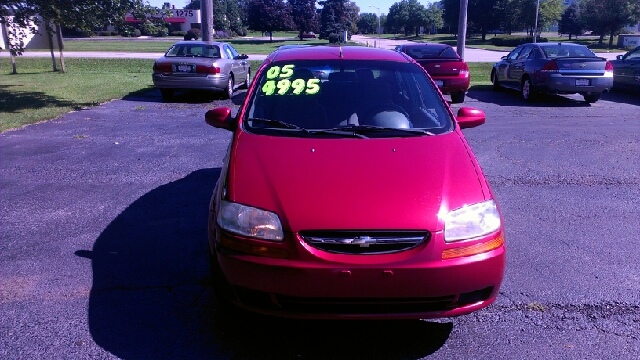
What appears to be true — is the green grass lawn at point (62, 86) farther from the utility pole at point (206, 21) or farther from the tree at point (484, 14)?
the tree at point (484, 14)

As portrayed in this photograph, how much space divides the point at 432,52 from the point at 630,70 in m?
5.50

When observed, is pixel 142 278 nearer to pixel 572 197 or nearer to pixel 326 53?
pixel 326 53

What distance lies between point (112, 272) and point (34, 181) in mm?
3073

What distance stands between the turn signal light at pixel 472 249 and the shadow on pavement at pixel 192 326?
0.64 m

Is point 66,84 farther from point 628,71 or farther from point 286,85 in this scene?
point 628,71

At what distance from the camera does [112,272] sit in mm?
4301

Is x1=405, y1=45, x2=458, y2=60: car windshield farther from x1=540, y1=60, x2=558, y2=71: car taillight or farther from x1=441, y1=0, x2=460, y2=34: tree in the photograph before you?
x1=441, y1=0, x2=460, y2=34: tree

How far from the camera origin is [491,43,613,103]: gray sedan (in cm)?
1332

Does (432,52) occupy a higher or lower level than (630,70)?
higher

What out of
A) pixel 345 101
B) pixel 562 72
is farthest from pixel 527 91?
pixel 345 101

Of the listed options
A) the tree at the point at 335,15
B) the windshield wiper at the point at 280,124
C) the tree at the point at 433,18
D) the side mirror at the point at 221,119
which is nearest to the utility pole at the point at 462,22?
the side mirror at the point at 221,119

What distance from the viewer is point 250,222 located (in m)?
3.17

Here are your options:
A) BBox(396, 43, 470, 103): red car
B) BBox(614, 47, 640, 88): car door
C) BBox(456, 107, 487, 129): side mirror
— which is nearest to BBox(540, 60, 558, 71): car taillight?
BBox(396, 43, 470, 103): red car

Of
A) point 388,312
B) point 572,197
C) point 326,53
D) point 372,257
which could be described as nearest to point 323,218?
point 372,257
